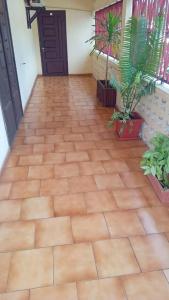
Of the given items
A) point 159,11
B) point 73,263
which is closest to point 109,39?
point 159,11

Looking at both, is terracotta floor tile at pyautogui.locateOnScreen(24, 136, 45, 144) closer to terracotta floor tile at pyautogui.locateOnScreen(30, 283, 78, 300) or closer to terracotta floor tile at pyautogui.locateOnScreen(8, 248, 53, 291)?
terracotta floor tile at pyautogui.locateOnScreen(8, 248, 53, 291)

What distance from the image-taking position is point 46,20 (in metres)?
7.03

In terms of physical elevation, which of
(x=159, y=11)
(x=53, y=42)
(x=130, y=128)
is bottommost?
(x=130, y=128)

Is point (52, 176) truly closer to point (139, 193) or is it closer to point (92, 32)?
point (139, 193)

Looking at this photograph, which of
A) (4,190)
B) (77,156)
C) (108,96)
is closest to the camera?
(4,190)

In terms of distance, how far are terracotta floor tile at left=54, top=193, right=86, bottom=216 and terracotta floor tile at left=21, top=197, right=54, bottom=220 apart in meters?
Result: 0.06

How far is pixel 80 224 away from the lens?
6.08 feet

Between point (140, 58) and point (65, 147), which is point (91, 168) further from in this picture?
point (140, 58)

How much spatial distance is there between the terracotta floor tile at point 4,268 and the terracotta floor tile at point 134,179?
1.29 metres

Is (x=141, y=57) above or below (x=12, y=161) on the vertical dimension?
above

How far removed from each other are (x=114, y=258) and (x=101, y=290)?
24 centimetres

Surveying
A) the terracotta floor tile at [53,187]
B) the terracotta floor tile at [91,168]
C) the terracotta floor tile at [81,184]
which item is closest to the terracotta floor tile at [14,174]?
the terracotta floor tile at [53,187]

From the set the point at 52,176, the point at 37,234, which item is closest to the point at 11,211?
the point at 37,234

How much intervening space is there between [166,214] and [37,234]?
43.0 inches
